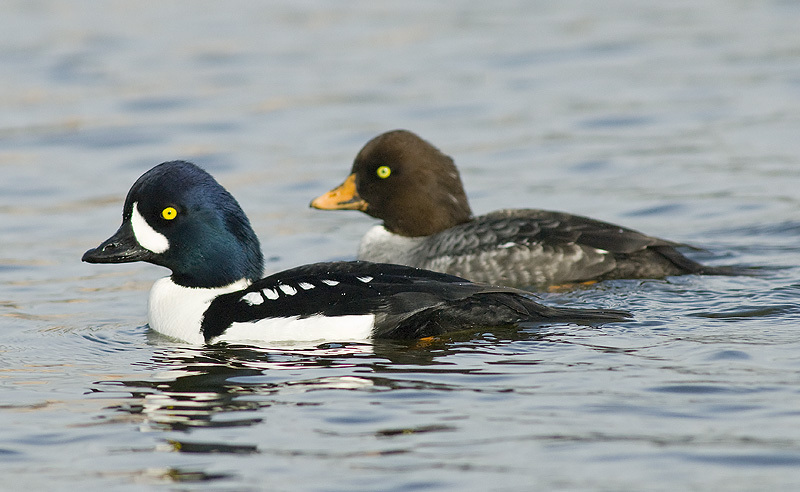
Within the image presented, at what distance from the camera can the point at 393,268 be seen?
7781 millimetres

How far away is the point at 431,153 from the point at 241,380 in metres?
3.85

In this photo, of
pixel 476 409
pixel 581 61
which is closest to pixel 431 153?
pixel 476 409

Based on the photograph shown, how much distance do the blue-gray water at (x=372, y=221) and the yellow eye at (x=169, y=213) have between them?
0.83 m

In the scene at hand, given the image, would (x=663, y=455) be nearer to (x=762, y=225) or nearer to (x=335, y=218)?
(x=762, y=225)

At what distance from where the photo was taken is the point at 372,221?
1275 cm

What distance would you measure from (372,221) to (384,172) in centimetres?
241

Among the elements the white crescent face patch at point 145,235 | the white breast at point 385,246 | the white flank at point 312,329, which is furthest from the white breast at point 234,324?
the white breast at point 385,246

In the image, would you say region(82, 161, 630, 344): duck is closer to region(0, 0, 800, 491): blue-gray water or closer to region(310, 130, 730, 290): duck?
region(0, 0, 800, 491): blue-gray water

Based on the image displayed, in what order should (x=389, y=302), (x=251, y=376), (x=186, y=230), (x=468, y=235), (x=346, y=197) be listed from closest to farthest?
(x=251, y=376), (x=389, y=302), (x=186, y=230), (x=468, y=235), (x=346, y=197)

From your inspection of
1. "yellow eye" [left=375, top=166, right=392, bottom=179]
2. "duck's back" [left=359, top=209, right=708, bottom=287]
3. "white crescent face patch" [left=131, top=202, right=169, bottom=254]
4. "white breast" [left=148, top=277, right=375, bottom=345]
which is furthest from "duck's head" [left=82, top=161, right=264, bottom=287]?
"yellow eye" [left=375, top=166, right=392, bottom=179]

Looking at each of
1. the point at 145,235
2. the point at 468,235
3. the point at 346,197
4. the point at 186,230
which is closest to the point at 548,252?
the point at 468,235

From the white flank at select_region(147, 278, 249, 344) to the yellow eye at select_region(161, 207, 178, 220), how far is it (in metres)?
0.47

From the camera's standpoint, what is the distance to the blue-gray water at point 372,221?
18.9ft

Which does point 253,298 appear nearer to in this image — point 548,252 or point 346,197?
point 548,252
